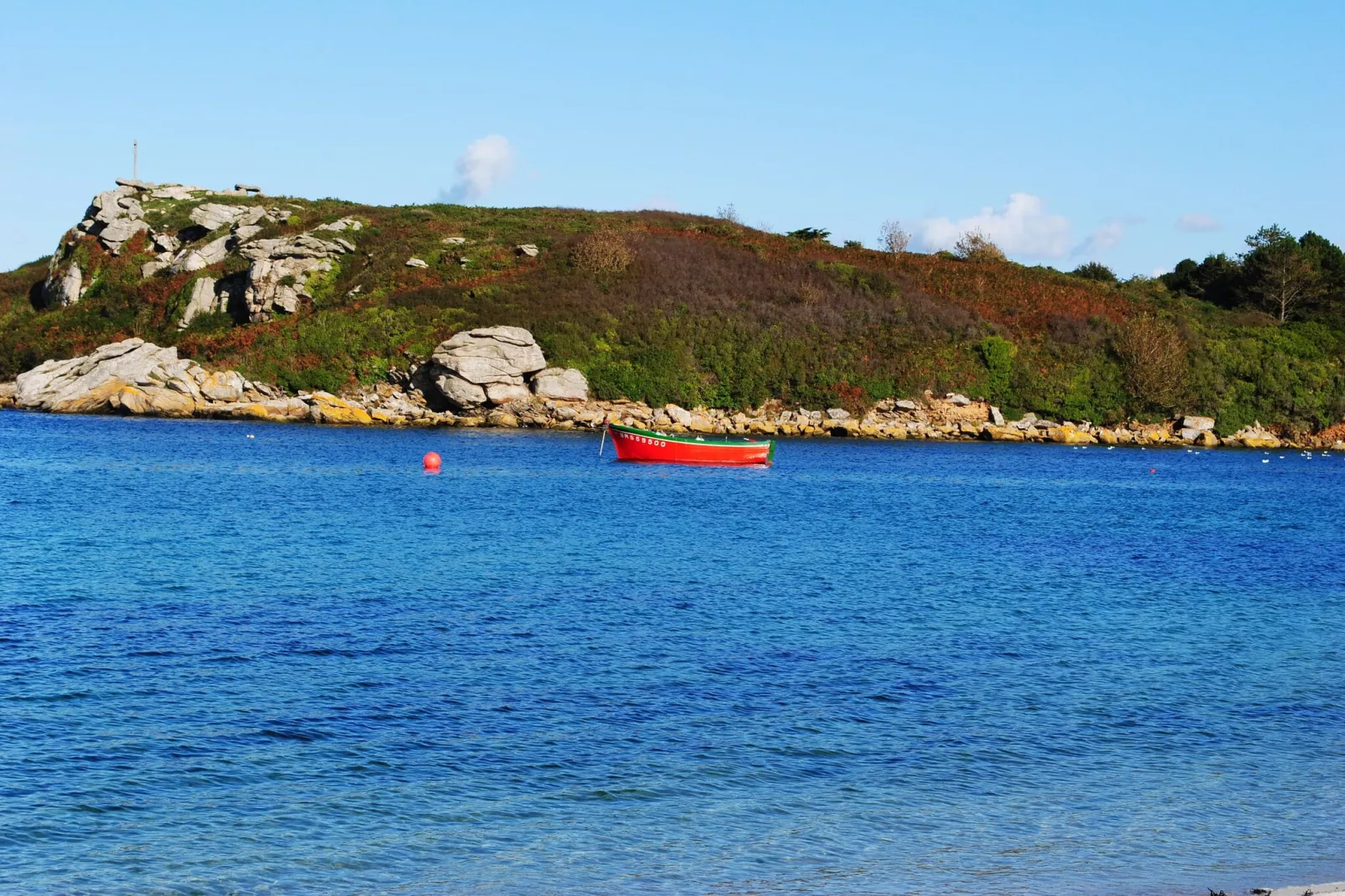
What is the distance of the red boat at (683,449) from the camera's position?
59.2 meters

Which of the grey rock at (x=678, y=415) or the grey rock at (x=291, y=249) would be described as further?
the grey rock at (x=291, y=249)

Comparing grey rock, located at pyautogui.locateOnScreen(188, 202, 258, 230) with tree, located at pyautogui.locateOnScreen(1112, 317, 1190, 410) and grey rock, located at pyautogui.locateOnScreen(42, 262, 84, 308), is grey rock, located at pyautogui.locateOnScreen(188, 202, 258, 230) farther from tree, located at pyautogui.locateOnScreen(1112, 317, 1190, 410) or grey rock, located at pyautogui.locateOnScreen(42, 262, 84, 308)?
tree, located at pyautogui.locateOnScreen(1112, 317, 1190, 410)

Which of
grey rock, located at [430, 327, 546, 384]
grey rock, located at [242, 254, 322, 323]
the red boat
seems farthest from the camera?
grey rock, located at [242, 254, 322, 323]

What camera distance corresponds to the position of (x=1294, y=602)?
88.9 ft

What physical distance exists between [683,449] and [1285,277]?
68.5 meters

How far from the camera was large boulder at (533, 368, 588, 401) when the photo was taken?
76.9m

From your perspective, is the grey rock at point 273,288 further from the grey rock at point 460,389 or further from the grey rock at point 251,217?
the grey rock at point 460,389

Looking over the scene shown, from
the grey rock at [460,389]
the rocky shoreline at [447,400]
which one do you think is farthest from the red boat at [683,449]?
the grey rock at [460,389]

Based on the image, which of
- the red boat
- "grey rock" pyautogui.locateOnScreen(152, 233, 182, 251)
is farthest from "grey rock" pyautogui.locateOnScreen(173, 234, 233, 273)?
the red boat

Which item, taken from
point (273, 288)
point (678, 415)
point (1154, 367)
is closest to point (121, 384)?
point (273, 288)

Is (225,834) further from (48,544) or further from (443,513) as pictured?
(443,513)

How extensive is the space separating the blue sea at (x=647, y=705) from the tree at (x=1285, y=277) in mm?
77115

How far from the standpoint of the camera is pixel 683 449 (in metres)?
59.7

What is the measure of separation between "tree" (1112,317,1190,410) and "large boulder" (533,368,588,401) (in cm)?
3863
